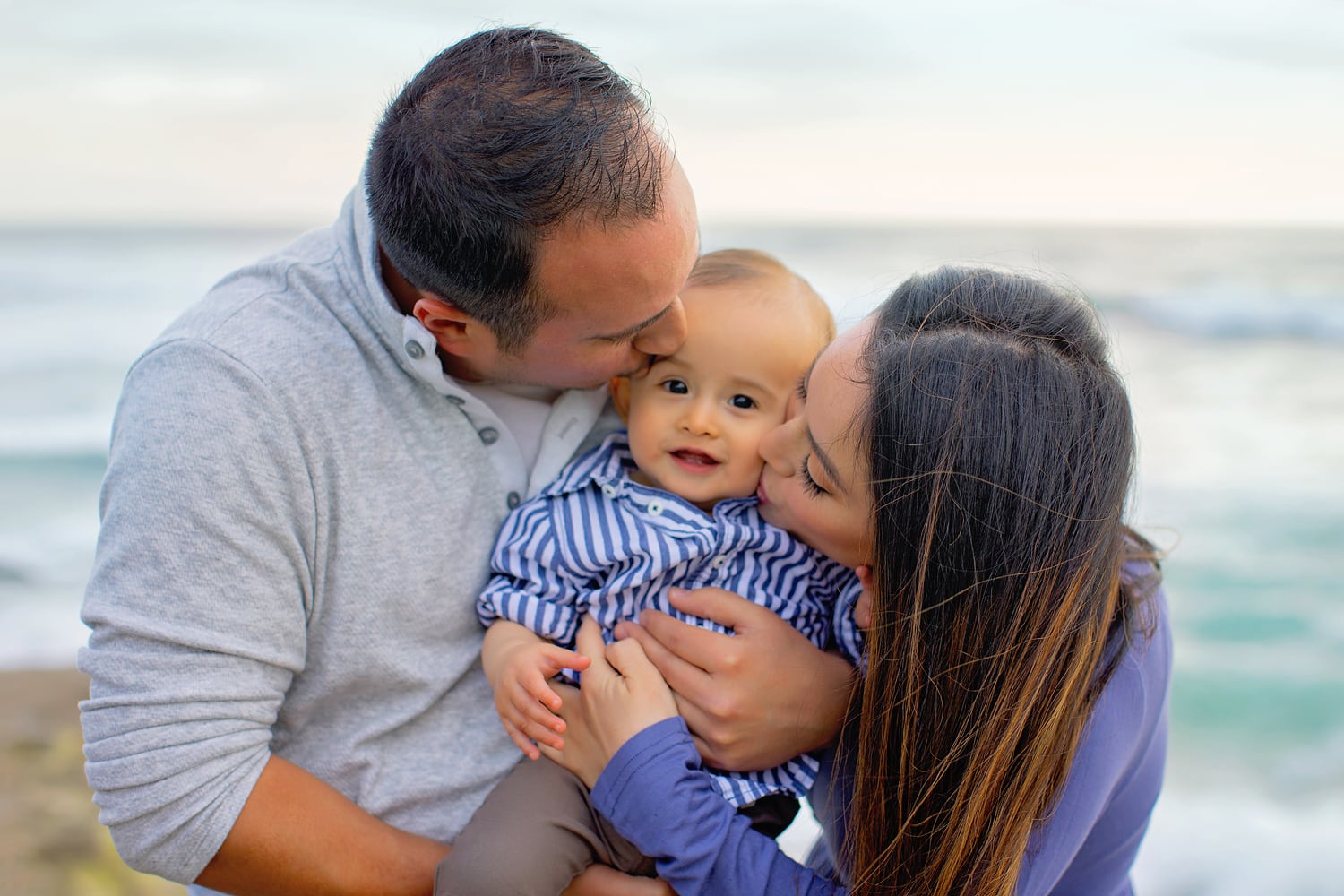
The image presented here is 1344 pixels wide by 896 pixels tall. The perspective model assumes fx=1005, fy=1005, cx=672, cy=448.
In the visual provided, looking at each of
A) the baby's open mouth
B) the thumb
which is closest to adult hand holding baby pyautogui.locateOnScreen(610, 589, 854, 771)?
the thumb

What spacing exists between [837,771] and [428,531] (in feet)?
2.62

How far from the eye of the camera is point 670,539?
5.80ft

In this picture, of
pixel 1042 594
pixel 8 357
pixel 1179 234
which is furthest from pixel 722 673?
pixel 1179 234

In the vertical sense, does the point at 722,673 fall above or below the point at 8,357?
above

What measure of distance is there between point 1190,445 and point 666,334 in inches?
287

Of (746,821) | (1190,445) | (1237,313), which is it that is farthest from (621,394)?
(1237,313)

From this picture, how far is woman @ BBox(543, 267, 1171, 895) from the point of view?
143 centimetres

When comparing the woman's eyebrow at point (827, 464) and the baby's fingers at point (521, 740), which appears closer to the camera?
the woman's eyebrow at point (827, 464)

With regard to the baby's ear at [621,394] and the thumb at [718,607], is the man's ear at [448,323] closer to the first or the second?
the baby's ear at [621,394]

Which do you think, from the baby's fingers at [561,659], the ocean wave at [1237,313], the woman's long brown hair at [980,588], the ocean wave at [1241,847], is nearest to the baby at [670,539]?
the baby's fingers at [561,659]

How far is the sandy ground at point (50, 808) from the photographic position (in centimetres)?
354

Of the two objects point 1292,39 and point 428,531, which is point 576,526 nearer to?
point 428,531

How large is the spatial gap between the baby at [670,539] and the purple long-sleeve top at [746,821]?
133 mm

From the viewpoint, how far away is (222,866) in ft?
5.11
